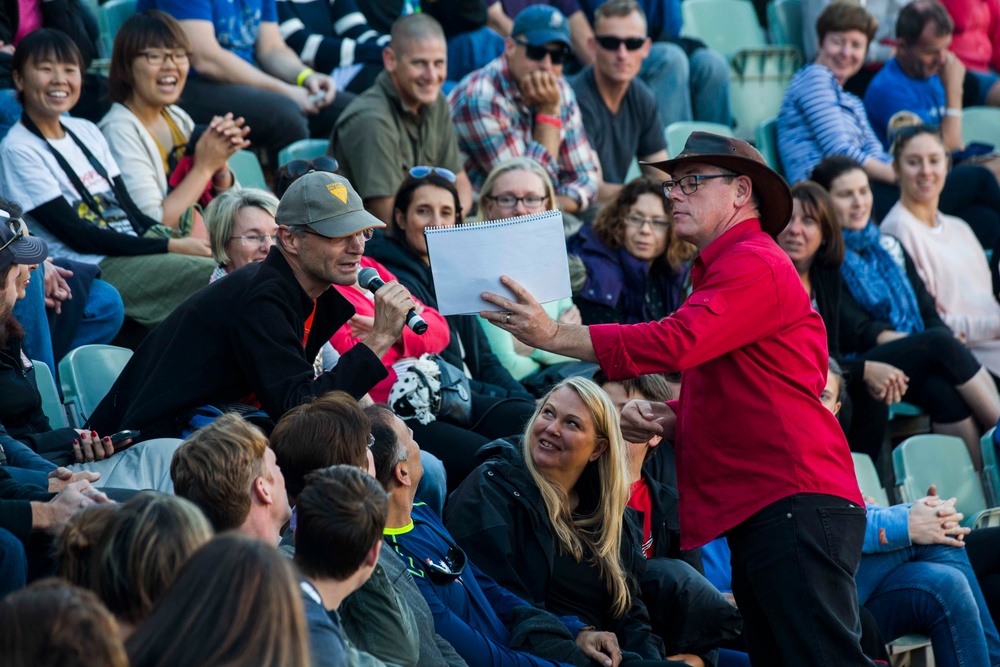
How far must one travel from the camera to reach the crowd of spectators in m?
2.49

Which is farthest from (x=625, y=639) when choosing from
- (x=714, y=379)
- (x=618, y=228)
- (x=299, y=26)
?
(x=299, y=26)

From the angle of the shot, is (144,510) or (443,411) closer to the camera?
(144,510)

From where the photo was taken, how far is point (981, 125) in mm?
8219

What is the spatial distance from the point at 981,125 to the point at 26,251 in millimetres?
6682

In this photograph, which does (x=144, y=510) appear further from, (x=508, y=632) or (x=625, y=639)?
(x=625, y=639)

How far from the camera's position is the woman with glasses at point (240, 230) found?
429 centimetres

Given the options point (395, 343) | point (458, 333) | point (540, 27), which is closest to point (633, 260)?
point (458, 333)

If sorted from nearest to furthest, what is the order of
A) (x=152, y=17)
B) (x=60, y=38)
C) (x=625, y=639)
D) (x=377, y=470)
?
(x=377, y=470)
(x=625, y=639)
(x=60, y=38)
(x=152, y=17)

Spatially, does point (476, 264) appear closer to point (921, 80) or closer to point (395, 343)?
point (395, 343)

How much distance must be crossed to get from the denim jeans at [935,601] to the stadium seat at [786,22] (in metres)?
5.17

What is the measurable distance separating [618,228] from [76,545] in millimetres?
3728

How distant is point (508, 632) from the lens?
10.6 feet

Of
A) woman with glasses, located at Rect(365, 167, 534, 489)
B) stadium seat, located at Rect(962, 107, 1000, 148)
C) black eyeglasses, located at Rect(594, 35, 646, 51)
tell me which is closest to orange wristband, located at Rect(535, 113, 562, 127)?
black eyeglasses, located at Rect(594, 35, 646, 51)

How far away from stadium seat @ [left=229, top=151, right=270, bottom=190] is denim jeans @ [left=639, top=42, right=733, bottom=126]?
2717 millimetres
